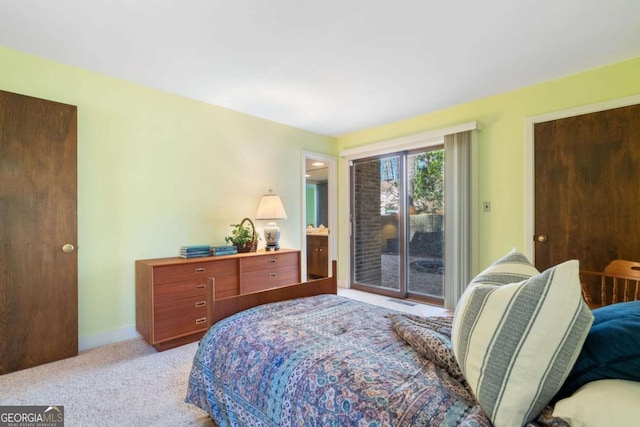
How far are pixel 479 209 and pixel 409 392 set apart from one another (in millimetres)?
2922

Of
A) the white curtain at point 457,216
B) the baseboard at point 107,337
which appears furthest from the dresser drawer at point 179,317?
the white curtain at point 457,216

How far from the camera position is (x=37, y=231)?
91.4 inches

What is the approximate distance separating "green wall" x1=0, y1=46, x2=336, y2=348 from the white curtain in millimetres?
2378

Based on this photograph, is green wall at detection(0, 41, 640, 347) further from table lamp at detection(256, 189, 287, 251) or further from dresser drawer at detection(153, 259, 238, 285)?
dresser drawer at detection(153, 259, 238, 285)

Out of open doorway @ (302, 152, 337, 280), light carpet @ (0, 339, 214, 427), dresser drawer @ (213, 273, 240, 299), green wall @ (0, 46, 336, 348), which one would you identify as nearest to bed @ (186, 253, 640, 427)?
light carpet @ (0, 339, 214, 427)

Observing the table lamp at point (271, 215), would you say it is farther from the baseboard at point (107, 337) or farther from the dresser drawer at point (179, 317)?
the baseboard at point (107, 337)

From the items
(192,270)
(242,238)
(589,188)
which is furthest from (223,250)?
(589,188)

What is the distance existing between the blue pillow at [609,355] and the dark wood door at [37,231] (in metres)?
3.17

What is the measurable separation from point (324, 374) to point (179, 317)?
2.05 meters

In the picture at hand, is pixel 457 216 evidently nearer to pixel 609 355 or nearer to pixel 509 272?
pixel 509 272

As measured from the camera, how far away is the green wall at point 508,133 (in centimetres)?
270

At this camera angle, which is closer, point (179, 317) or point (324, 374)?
point (324, 374)

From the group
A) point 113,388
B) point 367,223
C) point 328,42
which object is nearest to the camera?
point 113,388

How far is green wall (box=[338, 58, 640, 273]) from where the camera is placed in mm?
2703
